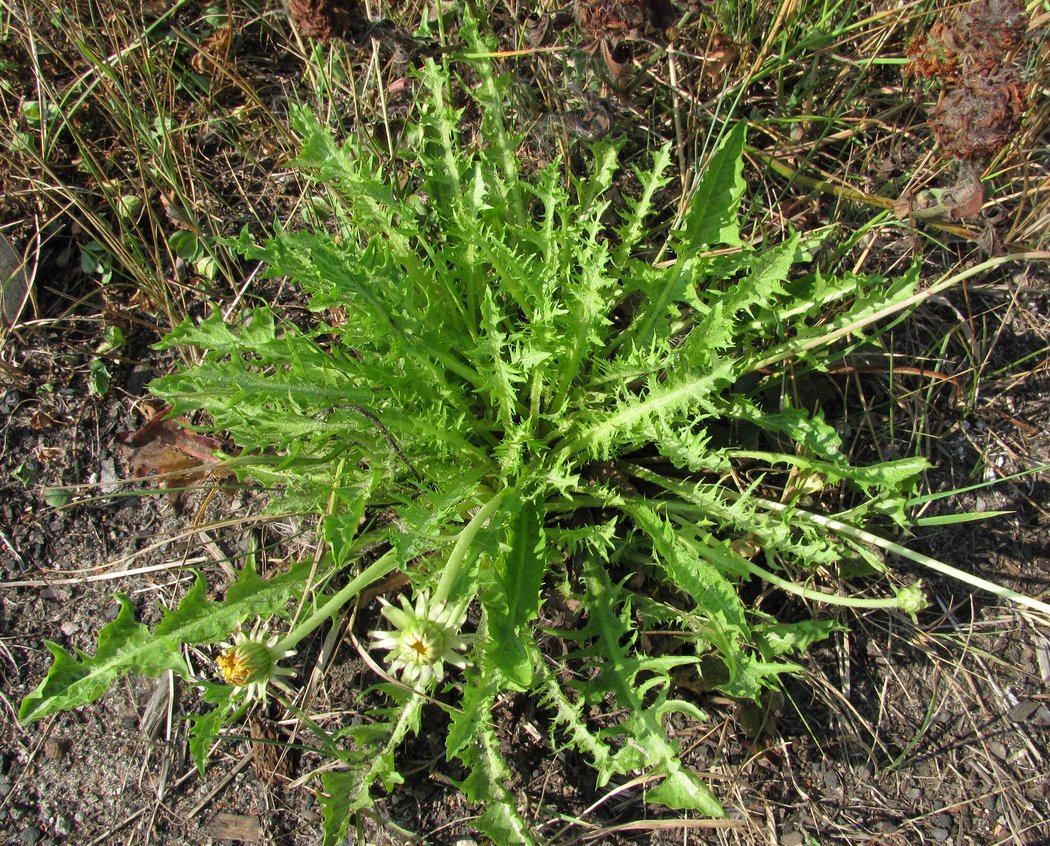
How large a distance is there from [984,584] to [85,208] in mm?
2905

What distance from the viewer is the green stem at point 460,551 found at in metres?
1.65

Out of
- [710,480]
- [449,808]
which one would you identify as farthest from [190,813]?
[710,480]

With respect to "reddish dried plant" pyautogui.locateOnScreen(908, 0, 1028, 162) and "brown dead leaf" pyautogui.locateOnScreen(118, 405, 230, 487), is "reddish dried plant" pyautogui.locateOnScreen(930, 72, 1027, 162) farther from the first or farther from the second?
"brown dead leaf" pyautogui.locateOnScreen(118, 405, 230, 487)

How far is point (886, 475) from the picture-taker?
6.97 feet

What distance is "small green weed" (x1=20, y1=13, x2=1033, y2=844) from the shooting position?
186cm

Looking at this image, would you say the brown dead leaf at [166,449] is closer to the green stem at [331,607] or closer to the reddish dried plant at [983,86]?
the green stem at [331,607]

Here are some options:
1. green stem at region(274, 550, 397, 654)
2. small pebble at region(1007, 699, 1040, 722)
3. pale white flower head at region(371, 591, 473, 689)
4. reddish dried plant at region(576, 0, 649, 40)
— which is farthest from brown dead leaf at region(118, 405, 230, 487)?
small pebble at region(1007, 699, 1040, 722)

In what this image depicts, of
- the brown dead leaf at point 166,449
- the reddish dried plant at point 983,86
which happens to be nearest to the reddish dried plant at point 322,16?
the brown dead leaf at point 166,449

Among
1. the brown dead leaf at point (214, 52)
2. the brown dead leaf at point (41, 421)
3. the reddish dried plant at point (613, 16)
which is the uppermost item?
the reddish dried plant at point (613, 16)

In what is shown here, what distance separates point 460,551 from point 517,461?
0.41 metres

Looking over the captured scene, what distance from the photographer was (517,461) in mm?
2064

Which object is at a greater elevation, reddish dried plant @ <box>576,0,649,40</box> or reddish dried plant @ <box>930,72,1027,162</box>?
reddish dried plant @ <box>576,0,649,40</box>

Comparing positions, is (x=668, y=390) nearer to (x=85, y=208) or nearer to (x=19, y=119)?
(x=85, y=208)

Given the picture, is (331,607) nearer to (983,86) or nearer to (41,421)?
(41,421)
